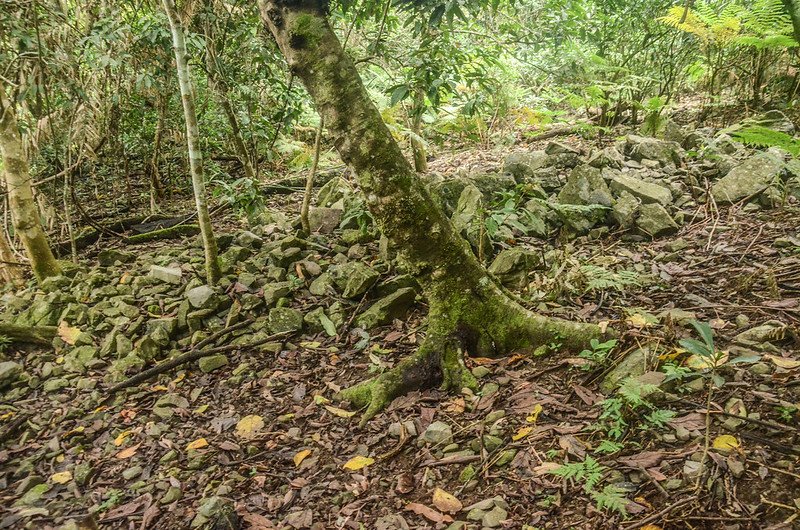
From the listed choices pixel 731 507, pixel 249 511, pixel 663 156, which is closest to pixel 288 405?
pixel 249 511

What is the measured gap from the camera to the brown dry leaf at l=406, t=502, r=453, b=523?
2.08 m

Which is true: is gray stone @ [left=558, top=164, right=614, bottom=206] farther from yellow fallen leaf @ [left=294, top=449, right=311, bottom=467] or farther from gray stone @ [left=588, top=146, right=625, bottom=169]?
yellow fallen leaf @ [left=294, top=449, right=311, bottom=467]

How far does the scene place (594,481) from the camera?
1.92 meters

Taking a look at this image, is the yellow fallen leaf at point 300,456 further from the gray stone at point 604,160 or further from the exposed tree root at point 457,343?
the gray stone at point 604,160

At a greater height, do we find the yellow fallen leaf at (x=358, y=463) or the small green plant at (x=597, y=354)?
the small green plant at (x=597, y=354)

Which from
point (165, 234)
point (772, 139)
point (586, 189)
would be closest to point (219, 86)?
point (165, 234)

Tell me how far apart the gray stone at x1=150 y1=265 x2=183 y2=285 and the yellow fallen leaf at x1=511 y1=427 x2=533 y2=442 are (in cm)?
357

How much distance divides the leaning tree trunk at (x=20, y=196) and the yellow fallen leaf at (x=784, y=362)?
603 cm

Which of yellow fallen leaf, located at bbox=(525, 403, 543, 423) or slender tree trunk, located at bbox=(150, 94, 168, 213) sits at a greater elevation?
slender tree trunk, located at bbox=(150, 94, 168, 213)

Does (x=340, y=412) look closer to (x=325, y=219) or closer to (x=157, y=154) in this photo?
(x=325, y=219)

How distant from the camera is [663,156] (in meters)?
5.25

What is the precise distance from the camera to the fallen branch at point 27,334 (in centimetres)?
412

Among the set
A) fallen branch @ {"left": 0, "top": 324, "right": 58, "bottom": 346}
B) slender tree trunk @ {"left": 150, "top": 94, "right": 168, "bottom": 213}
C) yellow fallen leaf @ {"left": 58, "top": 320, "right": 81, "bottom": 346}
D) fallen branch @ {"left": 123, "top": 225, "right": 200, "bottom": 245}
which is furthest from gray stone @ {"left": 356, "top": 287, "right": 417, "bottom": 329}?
slender tree trunk @ {"left": 150, "top": 94, "right": 168, "bottom": 213}

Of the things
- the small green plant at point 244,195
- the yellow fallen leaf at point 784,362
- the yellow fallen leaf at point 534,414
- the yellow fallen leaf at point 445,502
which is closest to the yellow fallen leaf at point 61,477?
the yellow fallen leaf at point 445,502
